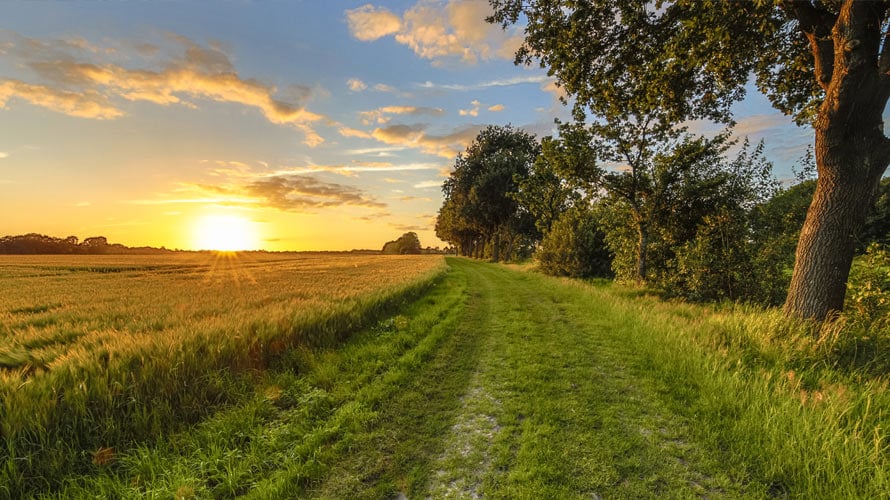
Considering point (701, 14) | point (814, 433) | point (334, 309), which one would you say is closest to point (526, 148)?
point (701, 14)

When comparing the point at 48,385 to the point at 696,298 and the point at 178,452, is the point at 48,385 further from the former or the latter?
the point at 696,298

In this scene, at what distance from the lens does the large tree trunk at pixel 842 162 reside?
680cm

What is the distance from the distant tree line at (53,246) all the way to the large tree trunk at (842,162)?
5276 inches

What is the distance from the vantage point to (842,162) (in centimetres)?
715

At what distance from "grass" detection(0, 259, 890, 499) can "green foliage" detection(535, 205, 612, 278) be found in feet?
50.4

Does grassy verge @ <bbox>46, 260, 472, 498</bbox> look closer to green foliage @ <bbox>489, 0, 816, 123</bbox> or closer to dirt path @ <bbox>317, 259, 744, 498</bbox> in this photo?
dirt path @ <bbox>317, 259, 744, 498</bbox>

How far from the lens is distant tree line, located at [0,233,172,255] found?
293 ft

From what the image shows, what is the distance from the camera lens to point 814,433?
12.4 ft

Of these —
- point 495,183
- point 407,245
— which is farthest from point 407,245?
point 495,183

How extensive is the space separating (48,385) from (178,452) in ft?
6.42

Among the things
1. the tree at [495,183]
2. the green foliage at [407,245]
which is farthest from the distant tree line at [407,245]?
the tree at [495,183]

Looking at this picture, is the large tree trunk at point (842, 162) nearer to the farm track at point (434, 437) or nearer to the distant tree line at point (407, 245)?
the farm track at point (434, 437)

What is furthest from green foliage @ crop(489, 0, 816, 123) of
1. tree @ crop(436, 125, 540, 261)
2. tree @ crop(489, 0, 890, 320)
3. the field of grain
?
tree @ crop(436, 125, 540, 261)

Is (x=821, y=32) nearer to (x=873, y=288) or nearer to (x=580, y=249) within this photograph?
(x=873, y=288)
